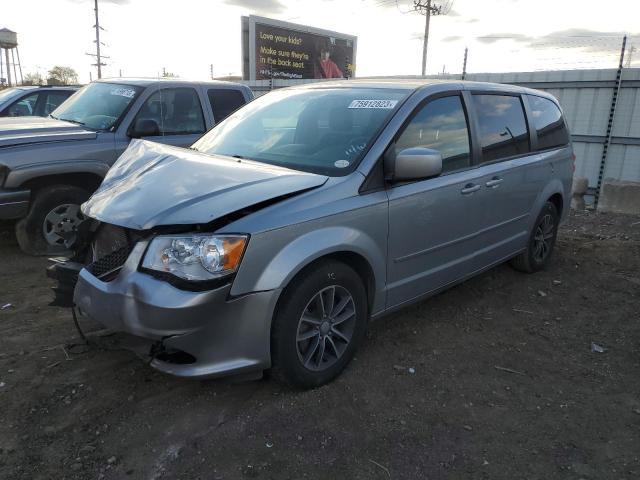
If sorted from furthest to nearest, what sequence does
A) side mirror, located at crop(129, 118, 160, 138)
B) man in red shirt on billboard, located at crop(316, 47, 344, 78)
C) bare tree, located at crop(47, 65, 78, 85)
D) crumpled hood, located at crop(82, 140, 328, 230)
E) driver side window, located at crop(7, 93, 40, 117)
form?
bare tree, located at crop(47, 65, 78, 85), man in red shirt on billboard, located at crop(316, 47, 344, 78), driver side window, located at crop(7, 93, 40, 117), side mirror, located at crop(129, 118, 160, 138), crumpled hood, located at crop(82, 140, 328, 230)

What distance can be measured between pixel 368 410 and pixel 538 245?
10.4 ft

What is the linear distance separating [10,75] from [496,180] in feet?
147

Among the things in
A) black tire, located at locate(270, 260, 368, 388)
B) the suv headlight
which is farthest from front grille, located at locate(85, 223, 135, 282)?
black tire, located at locate(270, 260, 368, 388)

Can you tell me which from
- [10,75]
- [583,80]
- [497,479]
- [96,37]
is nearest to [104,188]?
[497,479]

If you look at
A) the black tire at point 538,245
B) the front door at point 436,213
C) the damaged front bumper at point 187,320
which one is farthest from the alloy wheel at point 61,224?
the black tire at point 538,245

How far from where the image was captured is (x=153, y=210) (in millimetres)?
2701

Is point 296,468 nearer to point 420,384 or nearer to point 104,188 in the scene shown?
point 420,384

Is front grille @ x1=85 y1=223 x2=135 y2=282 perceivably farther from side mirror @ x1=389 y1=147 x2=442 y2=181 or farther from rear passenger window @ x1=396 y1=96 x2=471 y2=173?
rear passenger window @ x1=396 y1=96 x2=471 y2=173

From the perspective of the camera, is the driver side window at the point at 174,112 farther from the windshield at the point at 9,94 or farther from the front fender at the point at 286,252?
the windshield at the point at 9,94

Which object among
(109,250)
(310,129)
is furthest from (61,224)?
(310,129)

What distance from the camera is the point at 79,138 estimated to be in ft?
17.8

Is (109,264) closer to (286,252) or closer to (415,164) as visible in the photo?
(286,252)

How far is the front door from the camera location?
3.41m

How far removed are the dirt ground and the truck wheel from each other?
4.07 feet
